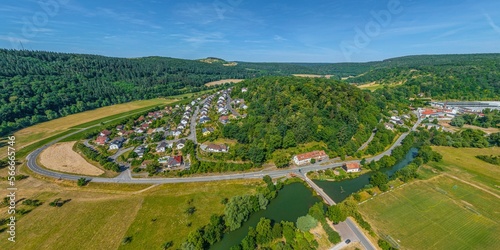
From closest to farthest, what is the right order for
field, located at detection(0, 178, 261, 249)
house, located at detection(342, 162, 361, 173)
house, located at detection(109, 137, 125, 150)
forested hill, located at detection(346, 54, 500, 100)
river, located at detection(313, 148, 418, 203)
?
1. field, located at detection(0, 178, 261, 249)
2. river, located at detection(313, 148, 418, 203)
3. house, located at detection(342, 162, 361, 173)
4. house, located at detection(109, 137, 125, 150)
5. forested hill, located at detection(346, 54, 500, 100)

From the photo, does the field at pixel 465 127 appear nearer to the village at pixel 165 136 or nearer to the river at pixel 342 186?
the river at pixel 342 186

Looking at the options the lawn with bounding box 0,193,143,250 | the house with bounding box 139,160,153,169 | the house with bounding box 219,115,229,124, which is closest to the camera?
the lawn with bounding box 0,193,143,250

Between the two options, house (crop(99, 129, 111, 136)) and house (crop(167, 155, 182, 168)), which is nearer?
house (crop(167, 155, 182, 168))

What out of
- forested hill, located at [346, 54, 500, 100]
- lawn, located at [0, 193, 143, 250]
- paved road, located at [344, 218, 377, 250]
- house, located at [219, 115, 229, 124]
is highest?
forested hill, located at [346, 54, 500, 100]

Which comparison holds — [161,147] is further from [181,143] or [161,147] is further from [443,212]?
[443,212]

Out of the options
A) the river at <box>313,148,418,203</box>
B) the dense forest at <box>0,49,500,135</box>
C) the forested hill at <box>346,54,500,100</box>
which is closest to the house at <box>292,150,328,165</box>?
the river at <box>313,148,418,203</box>

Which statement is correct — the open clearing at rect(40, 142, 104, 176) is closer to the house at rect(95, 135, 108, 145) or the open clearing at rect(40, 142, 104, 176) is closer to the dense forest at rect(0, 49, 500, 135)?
the house at rect(95, 135, 108, 145)

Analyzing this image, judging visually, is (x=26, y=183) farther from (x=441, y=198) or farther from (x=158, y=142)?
(x=441, y=198)
